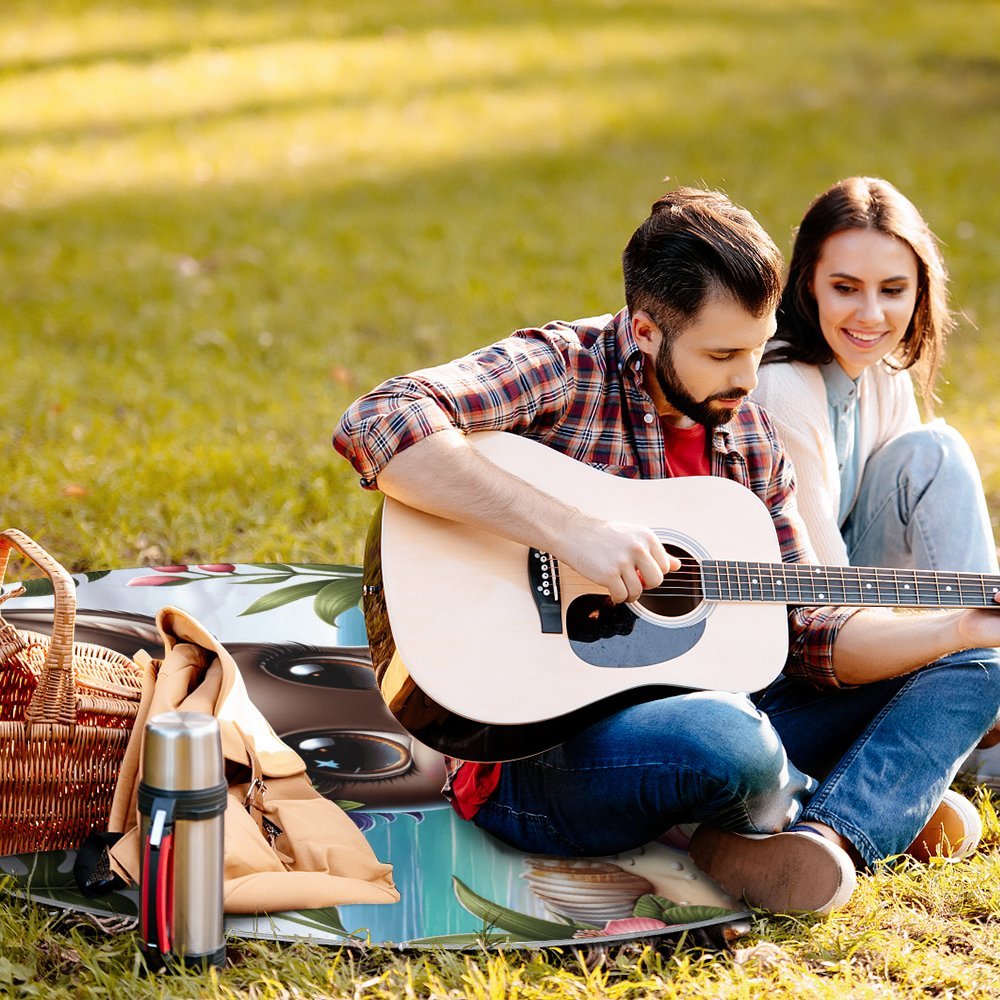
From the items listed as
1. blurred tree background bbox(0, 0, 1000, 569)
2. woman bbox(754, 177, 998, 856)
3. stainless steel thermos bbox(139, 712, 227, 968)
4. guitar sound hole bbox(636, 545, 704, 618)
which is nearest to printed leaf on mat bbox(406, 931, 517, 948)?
stainless steel thermos bbox(139, 712, 227, 968)

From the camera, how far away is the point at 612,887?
2.62 meters

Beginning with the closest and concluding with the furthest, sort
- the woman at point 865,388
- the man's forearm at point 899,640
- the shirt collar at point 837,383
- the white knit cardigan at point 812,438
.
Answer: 1. the man's forearm at point 899,640
2. the white knit cardigan at point 812,438
3. the woman at point 865,388
4. the shirt collar at point 837,383

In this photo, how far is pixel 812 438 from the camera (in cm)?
316

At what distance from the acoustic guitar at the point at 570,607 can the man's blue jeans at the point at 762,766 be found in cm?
9

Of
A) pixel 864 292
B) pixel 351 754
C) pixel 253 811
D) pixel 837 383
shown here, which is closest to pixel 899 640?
pixel 837 383

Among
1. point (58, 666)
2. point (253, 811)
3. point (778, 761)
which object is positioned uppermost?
point (58, 666)

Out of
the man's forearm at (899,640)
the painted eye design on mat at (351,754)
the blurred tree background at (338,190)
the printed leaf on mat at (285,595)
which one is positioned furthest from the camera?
the blurred tree background at (338,190)

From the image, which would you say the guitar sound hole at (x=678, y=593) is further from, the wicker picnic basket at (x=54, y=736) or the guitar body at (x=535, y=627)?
the wicker picnic basket at (x=54, y=736)

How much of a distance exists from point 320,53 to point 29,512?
6.64 metres

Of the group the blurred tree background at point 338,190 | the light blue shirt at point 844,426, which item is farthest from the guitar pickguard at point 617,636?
the blurred tree background at point 338,190

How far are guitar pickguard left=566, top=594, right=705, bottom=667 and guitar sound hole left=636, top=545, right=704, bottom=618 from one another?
5 centimetres

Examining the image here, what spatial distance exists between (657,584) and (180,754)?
92 cm

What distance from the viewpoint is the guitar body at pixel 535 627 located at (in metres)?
2.44

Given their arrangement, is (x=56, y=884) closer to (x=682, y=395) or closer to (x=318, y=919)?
(x=318, y=919)
